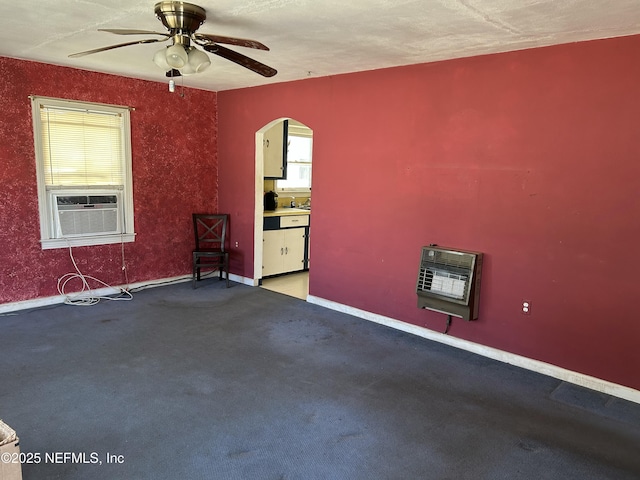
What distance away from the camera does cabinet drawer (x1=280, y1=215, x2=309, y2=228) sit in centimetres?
615

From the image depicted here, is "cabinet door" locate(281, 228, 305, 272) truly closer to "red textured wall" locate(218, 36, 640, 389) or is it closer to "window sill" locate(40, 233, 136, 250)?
"red textured wall" locate(218, 36, 640, 389)

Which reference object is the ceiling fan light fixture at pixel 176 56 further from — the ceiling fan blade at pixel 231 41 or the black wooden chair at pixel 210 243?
the black wooden chair at pixel 210 243

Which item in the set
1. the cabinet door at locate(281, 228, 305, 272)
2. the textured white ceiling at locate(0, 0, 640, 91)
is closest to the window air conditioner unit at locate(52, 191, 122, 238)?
the textured white ceiling at locate(0, 0, 640, 91)

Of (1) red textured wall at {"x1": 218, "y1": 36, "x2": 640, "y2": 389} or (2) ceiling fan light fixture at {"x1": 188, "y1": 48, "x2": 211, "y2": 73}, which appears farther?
(1) red textured wall at {"x1": 218, "y1": 36, "x2": 640, "y2": 389}

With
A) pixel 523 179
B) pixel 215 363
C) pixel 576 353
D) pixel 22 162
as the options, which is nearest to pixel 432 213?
pixel 523 179

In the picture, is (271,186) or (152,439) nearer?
(152,439)

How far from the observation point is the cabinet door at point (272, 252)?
598cm

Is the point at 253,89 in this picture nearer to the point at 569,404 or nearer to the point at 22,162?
the point at 22,162

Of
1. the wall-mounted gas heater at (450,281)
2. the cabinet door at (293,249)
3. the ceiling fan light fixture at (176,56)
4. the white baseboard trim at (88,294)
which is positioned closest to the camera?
the ceiling fan light fixture at (176,56)

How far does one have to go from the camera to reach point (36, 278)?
462 cm

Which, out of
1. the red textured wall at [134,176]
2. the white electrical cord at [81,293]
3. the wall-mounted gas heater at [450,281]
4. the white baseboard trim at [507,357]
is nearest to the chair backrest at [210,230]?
the red textured wall at [134,176]

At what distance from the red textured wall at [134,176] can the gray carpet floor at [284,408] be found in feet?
2.32

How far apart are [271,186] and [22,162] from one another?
10.2 feet

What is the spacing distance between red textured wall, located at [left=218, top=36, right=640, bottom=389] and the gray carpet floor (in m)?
0.45
